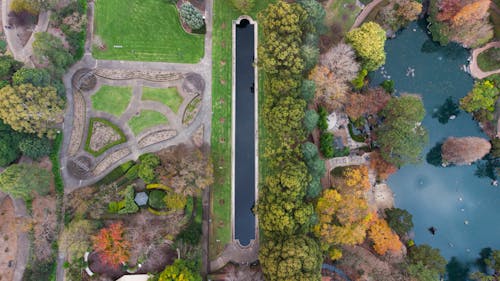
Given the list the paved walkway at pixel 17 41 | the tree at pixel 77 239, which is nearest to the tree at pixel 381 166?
the tree at pixel 77 239

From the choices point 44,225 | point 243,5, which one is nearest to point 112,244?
point 44,225

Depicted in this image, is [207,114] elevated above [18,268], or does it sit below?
above

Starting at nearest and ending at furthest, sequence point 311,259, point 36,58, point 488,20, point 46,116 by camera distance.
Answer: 1. point 311,259
2. point 46,116
3. point 36,58
4. point 488,20

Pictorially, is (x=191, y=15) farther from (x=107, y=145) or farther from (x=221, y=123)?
(x=107, y=145)

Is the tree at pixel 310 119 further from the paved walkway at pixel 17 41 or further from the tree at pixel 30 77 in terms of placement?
the paved walkway at pixel 17 41

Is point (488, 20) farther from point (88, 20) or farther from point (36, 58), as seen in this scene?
point (36, 58)

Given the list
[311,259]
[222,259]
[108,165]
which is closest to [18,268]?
[108,165]
